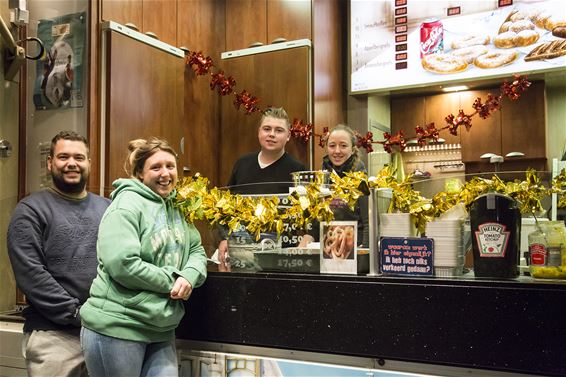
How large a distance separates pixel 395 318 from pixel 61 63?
2.50 meters

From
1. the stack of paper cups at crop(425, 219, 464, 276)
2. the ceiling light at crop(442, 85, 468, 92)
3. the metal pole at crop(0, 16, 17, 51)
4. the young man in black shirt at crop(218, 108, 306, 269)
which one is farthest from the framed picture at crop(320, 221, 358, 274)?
the ceiling light at crop(442, 85, 468, 92)

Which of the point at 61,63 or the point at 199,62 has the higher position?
the point at 199,62

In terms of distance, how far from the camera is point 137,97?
3.45m

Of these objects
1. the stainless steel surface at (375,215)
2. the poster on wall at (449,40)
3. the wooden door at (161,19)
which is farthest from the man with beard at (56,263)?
the poster on wall at (449,40)

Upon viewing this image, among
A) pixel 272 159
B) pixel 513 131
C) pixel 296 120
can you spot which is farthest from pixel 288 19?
pixel 513 131

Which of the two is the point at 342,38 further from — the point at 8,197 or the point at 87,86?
the point at 8,197

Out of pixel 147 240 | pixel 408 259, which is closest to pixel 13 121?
pixel 147 240

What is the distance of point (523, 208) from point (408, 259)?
34 centimetres

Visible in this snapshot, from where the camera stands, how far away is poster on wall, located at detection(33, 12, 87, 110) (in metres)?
3.00

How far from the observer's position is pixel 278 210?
5.73 feet

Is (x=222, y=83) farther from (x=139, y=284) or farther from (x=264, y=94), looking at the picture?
(x=139, y=284)

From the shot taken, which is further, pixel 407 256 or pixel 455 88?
pixel 455 88

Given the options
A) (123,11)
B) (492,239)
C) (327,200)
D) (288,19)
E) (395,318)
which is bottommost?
(395,318)

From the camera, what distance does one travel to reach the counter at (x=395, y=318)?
52.0 inches
